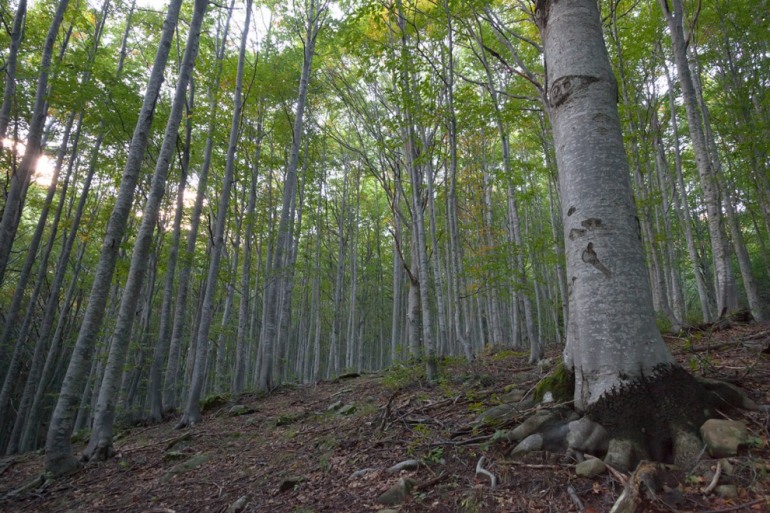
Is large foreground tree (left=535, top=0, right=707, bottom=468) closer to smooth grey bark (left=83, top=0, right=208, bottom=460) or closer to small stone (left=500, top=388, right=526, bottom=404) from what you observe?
small stone (left=500, top=388, right=526, bottom=404)

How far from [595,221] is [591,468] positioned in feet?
4.87

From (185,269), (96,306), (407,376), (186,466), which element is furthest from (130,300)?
(407,376)

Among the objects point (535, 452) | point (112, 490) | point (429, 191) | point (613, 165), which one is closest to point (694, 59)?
point (429, 191)

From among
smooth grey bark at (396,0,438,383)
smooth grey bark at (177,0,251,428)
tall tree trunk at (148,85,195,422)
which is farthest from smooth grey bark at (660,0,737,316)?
tall tree trunk at (148,85,195,422)

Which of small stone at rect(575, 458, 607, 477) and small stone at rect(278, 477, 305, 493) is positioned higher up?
small stone at rect(575, 458, 607, 477)

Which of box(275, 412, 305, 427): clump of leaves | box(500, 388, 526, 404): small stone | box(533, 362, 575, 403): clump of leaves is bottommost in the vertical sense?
box(275, 412, 305, 427): clump of leaves

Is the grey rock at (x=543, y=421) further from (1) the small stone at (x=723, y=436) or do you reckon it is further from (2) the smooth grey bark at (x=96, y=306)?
(2) the smooth grey bark at (x=96, y=306)

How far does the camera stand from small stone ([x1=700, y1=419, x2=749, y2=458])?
6.52 ft

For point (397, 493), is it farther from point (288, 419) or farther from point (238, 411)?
point (238, 411)

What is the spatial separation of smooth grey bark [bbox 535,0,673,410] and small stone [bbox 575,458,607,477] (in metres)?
0.38

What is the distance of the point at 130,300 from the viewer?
20.3 feet

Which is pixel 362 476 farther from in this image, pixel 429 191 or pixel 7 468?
pixel 7 468

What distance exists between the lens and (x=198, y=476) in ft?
15.1

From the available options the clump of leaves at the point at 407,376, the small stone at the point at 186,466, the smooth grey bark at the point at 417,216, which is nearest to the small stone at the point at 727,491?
the smooth grey bark at the point at 417,216
